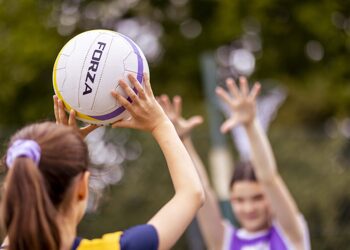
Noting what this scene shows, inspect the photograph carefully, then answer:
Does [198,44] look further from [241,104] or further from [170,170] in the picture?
[170,170]

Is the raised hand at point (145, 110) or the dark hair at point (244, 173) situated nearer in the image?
the raised hand at point (145, 110)

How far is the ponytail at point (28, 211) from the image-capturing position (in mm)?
2262

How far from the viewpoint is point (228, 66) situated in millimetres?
15008

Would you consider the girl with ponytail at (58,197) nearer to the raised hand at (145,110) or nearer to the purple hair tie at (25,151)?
the purple hair tie at (25,151)

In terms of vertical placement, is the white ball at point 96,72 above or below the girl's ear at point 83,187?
above

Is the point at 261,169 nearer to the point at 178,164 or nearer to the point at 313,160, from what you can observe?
the point at 178,164

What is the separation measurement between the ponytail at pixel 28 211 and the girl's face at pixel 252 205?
2334mm

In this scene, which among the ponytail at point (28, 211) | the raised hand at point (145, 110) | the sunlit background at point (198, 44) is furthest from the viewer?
the sunlit background at point (198, 44)

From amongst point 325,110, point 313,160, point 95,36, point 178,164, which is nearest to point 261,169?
point 95,36

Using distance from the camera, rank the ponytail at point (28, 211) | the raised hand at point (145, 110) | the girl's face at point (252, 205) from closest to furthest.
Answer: the ponytail at point (28, 211)
the raised hand at point (145, 110)
the girl's face at point (252, 205)

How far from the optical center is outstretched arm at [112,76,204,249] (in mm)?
2436

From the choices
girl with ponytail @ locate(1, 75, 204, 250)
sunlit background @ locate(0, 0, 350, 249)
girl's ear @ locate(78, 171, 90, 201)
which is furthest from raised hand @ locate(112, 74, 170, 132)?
sunlit background @ locate(0, 0, 350, 249)

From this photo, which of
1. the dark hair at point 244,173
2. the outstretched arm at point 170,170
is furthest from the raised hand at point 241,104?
the outstretched arm at point 170,170

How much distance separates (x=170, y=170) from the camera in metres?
2.58
